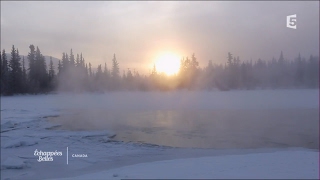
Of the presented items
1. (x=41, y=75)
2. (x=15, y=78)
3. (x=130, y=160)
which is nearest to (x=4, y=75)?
(x=15, y=78)

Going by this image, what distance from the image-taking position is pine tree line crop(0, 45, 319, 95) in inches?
1594

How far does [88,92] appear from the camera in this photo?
45.7 metres

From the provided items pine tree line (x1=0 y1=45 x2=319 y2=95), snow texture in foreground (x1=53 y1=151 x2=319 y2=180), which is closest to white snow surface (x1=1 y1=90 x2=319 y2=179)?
snow texture in foreground (x1=53 y1=151 x2=319 y2=180)

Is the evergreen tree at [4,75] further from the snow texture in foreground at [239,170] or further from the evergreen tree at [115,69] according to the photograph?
the snow texture in foreground at [239,170]

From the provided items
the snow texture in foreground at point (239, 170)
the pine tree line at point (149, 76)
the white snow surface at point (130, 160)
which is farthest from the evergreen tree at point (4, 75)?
the snow texture in foreground at point (239, 170)

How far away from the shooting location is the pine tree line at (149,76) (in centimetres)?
4050

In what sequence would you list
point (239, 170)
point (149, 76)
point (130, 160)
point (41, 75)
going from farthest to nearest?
point (149, 76) → point (41, 75) → point (130, 160) → point (239, 170)

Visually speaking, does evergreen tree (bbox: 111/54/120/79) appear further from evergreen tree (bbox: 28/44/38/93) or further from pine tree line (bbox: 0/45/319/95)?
evergreen tree (bbox: 28/44/38/93)

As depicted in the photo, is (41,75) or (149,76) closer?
(41,75)

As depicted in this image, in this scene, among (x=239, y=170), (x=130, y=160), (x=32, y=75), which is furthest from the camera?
(x=32, y=75)

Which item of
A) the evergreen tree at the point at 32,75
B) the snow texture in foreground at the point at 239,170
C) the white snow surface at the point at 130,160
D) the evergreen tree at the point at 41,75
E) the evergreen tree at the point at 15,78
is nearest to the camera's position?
the snow texture in foreground at the point at 239,170

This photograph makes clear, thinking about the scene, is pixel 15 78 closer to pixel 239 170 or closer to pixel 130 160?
pixel 130 160

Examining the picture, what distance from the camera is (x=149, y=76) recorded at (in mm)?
54188

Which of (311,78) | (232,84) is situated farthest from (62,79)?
(311,78)
